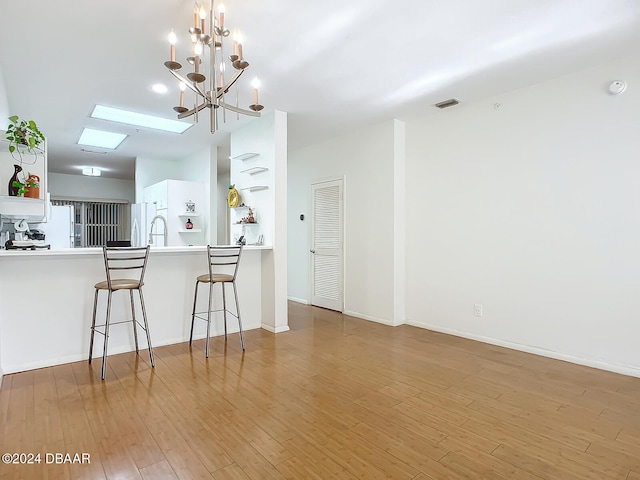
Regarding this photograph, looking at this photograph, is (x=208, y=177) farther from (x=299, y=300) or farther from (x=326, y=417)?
(x=326, y=417)

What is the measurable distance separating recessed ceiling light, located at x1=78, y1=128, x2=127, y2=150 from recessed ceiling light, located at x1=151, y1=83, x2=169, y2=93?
199 centimetres

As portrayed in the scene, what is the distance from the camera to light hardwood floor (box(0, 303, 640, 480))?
6.14ft

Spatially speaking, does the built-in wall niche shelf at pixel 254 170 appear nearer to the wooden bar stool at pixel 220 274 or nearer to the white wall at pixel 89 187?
the wooden bar stool at pixel 220 274

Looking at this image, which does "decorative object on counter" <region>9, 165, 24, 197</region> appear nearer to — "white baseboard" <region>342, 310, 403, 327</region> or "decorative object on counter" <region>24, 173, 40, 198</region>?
"decorative object on counter" <region>24, 173, 40, 198</region>

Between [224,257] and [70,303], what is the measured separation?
1.50 m

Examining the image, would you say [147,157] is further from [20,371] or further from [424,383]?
[424,383]

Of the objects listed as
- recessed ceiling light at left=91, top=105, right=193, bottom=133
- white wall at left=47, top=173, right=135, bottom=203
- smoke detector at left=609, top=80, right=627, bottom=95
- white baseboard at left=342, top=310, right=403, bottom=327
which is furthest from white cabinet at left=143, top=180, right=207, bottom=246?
smoke detector at left=609, top=80, right=627, bottom=95

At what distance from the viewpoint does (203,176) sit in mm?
6418

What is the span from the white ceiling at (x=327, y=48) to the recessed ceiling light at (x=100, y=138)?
86 centimetres

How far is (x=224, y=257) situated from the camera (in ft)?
13.6

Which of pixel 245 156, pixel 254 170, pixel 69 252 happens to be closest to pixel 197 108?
pixel 69 252

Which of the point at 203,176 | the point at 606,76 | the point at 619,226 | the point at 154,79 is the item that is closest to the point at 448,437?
the point at 619,226

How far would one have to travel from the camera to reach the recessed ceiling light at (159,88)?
366 cm

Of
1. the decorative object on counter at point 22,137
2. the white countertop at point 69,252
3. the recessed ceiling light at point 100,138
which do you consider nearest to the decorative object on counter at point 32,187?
the decorative object on counter at point 22,137
